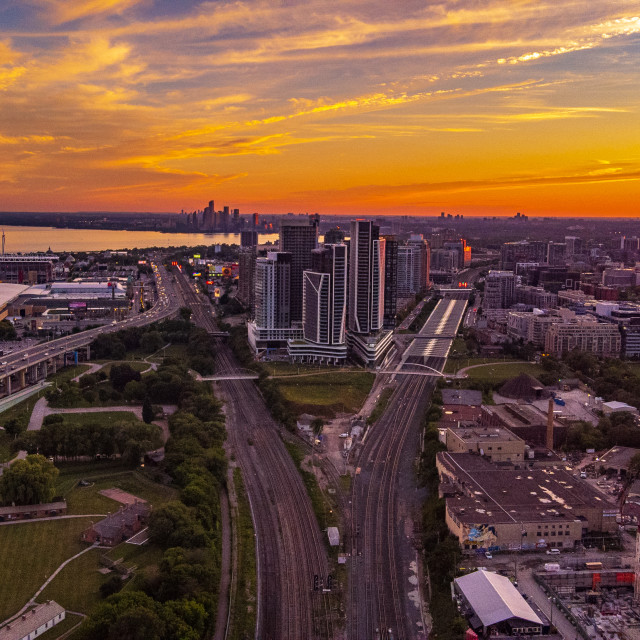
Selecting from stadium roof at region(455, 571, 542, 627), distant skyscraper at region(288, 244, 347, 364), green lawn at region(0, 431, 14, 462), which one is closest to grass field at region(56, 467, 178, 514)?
green lawn at region(0, 431, 14, 462)

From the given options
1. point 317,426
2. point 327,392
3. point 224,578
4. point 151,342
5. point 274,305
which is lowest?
point 224,578

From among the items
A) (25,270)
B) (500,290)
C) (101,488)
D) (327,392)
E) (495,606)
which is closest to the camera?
(495,606)

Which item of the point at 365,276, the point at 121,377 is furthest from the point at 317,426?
the point at 365,276

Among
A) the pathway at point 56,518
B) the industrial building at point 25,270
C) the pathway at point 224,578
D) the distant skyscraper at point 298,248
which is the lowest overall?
the pathway at point 224,578

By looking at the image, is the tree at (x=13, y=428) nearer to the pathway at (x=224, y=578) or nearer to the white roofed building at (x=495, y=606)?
the pathway at (x=224, y=578)

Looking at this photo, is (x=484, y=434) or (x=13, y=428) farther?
(x=13, y=428)

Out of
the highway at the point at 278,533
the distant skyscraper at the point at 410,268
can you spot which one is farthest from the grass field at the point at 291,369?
the distant skyscraper at the point at 410,268

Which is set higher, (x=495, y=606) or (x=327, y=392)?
(x=327, y=392)

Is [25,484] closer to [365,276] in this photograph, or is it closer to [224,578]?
Result: [224,578]
